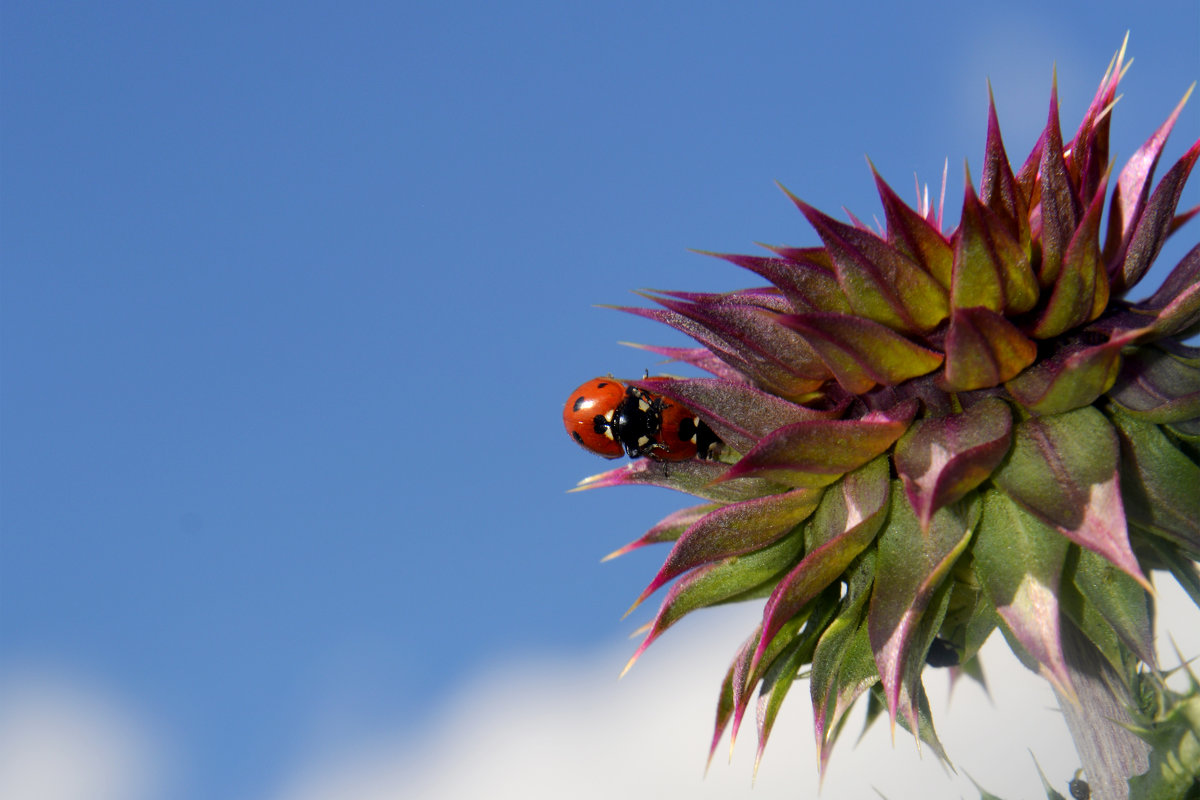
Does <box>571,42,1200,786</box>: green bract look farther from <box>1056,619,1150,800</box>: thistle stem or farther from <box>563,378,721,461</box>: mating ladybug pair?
<box>563,378,721,461</box>: mating ladybug pair

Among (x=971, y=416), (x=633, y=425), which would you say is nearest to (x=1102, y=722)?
(x=971, y=416)

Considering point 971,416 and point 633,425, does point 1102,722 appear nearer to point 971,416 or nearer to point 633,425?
point 971,416

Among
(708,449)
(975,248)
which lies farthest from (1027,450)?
(708,449)

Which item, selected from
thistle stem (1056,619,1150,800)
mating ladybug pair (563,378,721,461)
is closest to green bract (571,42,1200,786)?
thistle stem (1056,619,1150,800)

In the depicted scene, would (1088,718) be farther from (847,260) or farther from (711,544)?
(847,260)

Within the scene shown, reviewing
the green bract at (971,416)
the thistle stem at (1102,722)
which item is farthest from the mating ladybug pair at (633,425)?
the thistle stem at (1102,722)

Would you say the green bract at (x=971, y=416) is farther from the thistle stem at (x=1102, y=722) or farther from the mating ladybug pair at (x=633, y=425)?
the mating ladybug pair at (x=633, y=425)
